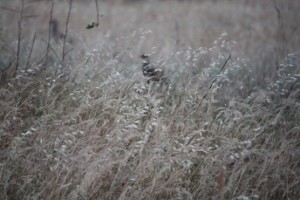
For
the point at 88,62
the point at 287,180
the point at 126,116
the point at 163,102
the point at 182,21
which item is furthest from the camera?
the point at 182,21

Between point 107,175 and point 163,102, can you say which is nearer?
point 107,175

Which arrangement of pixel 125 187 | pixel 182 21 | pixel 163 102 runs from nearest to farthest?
pixel 125 187 → pixel 163 102 → pixel 182 21

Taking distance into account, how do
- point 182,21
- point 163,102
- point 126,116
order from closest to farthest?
point 126,116
point 163,102
point 182,21

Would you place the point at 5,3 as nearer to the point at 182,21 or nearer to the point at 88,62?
the point at 182,21

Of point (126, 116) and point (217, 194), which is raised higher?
point (126, 116)

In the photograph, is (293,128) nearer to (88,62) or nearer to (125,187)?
(125,187)

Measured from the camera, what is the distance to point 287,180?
3365 mm

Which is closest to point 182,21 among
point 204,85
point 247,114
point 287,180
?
point 204,85

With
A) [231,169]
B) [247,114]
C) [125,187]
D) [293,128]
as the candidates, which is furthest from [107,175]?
[293,128]

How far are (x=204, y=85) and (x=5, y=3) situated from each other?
7372 mm

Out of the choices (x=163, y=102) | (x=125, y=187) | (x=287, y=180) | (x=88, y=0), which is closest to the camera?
(x=125, y=187)

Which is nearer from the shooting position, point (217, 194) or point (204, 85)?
point (217, 194)

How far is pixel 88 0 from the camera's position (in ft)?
39.7

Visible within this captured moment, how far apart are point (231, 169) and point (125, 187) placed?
1004 millimetres
